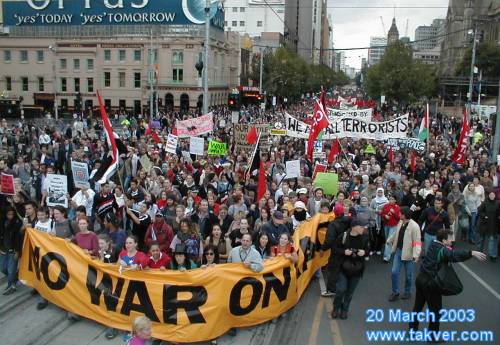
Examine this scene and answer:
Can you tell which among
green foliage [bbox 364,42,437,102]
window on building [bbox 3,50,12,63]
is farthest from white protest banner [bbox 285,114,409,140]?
window on building [bbox 3,50,12,63]

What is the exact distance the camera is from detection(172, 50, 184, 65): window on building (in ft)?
195

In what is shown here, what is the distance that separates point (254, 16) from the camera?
118438 millimetres

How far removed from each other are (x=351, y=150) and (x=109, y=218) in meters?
14.4

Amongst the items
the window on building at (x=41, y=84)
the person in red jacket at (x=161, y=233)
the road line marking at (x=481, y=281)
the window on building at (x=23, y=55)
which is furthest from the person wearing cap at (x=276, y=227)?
the window on building at (x=23, y=55)

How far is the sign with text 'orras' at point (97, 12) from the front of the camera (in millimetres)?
54125

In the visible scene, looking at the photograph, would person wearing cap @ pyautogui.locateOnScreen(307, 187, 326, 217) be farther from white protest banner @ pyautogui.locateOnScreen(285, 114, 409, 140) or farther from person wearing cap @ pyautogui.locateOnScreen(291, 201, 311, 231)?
white protest banner @ pyautogui.locateOnScreen(285, 114, 409, 140)

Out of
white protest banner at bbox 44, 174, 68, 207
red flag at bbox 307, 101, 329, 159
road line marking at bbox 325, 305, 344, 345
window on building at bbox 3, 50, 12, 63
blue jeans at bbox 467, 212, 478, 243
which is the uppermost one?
window on building at bbox 3, 50, 12, 63

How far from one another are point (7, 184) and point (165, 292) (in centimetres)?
463

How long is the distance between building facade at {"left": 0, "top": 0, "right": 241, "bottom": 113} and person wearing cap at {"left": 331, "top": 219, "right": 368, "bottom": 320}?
173 ft

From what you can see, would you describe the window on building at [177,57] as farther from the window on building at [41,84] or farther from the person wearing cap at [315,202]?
the person wearing cap at [315,202]

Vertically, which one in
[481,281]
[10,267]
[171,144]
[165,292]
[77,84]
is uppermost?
[77,84]

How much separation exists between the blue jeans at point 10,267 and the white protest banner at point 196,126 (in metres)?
9.85

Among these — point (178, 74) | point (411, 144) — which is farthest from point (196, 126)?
point (178, 74)

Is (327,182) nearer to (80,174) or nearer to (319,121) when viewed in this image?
(319,121)
